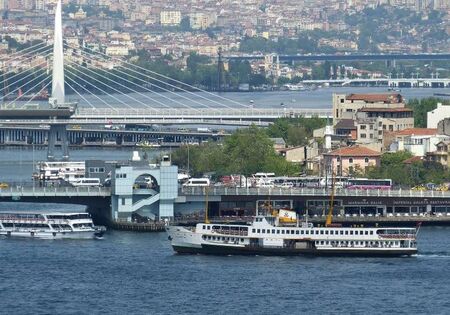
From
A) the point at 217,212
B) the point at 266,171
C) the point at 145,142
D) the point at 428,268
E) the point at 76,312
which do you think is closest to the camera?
the point at 76,312

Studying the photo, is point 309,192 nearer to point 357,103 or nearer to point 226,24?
point 357,103

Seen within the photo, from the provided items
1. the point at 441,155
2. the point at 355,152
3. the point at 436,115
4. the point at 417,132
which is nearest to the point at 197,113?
the point at 436,115

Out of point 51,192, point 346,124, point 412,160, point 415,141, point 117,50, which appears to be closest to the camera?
point 51,192

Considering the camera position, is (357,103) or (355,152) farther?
(357,103)

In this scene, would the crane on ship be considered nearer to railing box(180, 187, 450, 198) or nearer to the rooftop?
railing box(180, 187, 450, 198)

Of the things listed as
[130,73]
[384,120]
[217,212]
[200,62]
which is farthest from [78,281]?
[200,62]

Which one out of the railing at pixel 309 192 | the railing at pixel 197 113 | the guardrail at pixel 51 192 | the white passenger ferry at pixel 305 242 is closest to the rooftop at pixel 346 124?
the railing at pixel 197 113


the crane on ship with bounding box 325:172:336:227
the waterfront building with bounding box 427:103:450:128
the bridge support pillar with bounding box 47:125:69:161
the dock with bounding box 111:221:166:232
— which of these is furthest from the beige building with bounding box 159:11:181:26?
the dock with bounding box 111:221:166:232

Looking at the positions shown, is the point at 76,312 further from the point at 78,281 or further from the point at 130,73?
the point at 130,73
